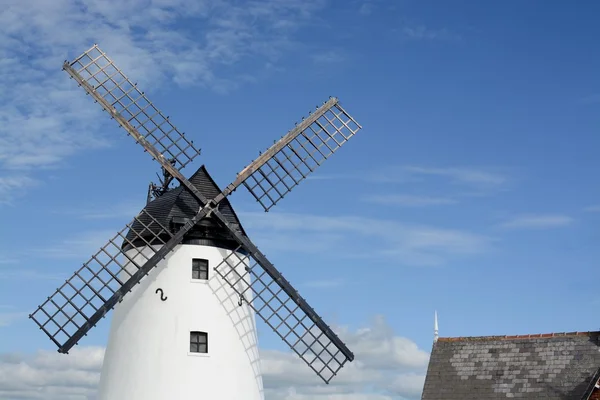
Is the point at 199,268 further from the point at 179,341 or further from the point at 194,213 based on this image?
the point at 179,341

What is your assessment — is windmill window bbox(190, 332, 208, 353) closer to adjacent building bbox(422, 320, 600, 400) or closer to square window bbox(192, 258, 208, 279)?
square window bbox(192, 258, 208, 279)

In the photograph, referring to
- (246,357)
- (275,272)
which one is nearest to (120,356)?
(246,357)

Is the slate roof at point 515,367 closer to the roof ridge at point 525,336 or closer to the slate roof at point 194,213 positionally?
the roof ridge at point 525,336

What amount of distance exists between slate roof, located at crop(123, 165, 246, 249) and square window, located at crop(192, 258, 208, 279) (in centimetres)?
55

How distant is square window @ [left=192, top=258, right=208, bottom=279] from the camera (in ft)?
77.3

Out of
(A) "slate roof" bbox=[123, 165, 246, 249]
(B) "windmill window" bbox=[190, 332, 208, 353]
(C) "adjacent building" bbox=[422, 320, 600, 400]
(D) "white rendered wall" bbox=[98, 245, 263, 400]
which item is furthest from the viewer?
(A) "slate roof" bbox=[123, 165, 246, 249]

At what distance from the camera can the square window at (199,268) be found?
23.5 metres

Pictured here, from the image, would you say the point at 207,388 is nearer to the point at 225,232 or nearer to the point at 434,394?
the point at 225,232

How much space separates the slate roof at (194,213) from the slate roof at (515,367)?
24.9ft

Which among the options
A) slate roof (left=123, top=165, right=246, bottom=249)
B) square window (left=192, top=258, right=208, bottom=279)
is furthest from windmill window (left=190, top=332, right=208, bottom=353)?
slate roof (left=123, top=165, right=246, bottom=249)

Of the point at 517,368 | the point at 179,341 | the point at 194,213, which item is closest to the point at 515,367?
the point at 517,368

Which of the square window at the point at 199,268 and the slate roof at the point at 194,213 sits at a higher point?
the slate roof at the point at 194,213

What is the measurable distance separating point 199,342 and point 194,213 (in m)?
3.72

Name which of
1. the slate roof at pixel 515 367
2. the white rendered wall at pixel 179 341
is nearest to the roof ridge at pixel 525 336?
the slate roof at pixel 515 367
